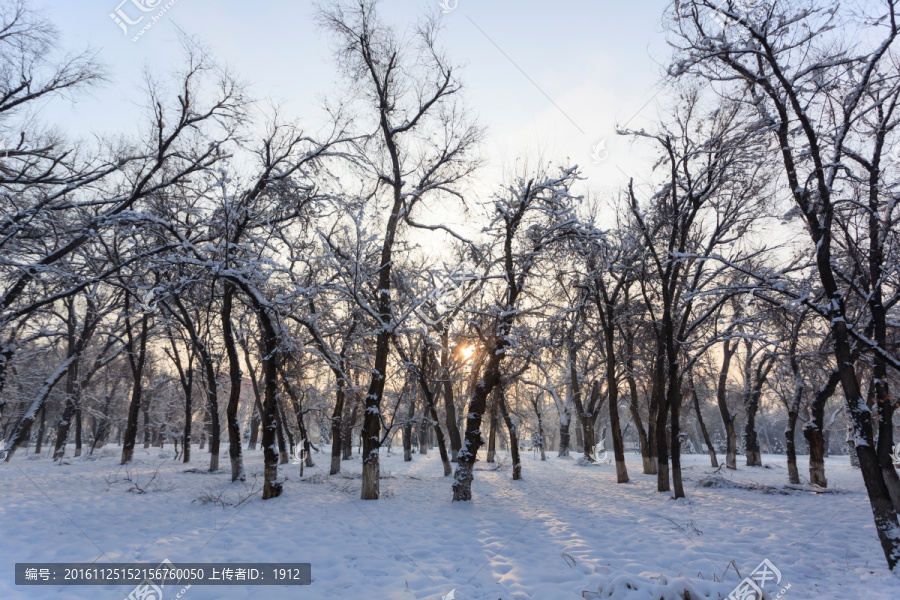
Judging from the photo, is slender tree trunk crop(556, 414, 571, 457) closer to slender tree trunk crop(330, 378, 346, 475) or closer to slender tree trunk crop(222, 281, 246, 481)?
slender tree trunk crop(330, 378, 346, 475)

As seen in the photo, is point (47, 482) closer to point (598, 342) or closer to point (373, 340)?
point (373, 340)

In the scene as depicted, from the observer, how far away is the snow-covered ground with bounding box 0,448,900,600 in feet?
16.7

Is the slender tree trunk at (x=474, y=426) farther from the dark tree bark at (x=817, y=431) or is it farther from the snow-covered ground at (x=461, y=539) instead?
the dark tree bark at (x=817, y=431)

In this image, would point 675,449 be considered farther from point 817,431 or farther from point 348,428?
point 348,428

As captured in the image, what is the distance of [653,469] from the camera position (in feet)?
56.2

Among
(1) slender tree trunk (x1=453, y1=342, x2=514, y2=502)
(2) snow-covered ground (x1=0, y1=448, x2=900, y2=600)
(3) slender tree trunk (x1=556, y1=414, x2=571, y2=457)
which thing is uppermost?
(1) slender tree trunk (x1=453, y1=342, x2=514, y2=502)

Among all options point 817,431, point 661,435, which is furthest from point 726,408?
point 661,435

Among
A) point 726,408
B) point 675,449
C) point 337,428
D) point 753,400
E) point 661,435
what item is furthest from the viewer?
point 726,408

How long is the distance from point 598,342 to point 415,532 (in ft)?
46.9

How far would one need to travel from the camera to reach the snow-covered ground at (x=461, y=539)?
Result: 510 centimetres

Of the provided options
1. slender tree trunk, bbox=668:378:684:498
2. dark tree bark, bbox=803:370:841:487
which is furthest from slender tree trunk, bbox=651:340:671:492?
dark tree bark, bbox=803:370:841:487

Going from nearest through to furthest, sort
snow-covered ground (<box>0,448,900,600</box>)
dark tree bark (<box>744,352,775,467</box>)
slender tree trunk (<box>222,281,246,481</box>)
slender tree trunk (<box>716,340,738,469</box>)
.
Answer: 1. snow-covered ground (<box>0,448,900,600</box>)
2. slender tree trunk (<box>222,281,246,481</box>)
3. dark tree bark (<box>744,352,775,467</box>)
4. slender tree trunk (<box>716,340,738,469</box>)

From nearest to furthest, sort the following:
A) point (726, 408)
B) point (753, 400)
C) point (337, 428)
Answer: point (337, 428), point (753, 400), point (726, 408)

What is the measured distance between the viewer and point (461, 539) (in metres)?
7.18
